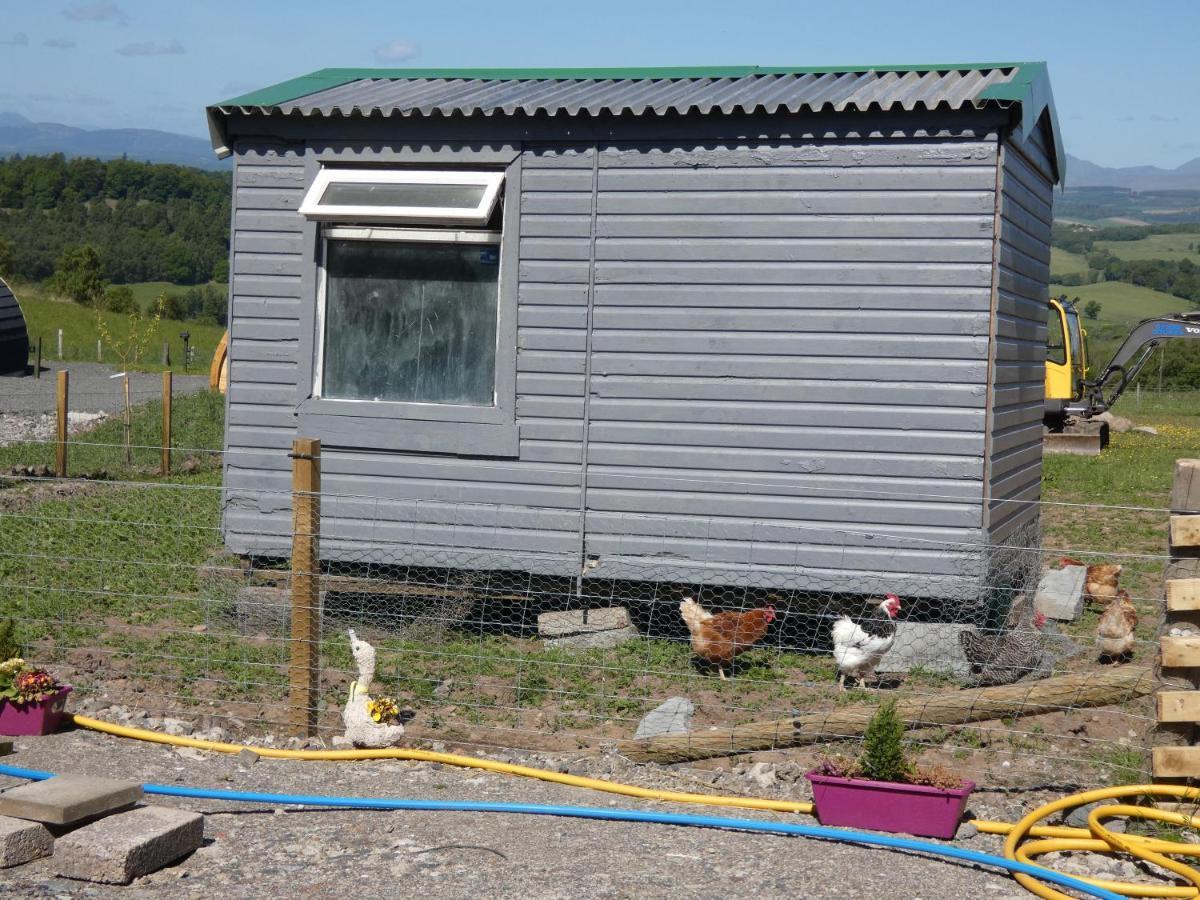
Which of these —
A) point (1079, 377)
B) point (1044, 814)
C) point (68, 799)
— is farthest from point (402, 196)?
point (1079, 377)

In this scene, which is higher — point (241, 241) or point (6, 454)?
A: point (241, 241)

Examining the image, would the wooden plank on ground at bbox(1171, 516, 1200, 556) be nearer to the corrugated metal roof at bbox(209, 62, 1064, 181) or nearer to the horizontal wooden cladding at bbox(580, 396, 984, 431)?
the horizontal wooden cladding at bbox(580, 396, 984, 431)

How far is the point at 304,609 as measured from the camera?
5.97 metres

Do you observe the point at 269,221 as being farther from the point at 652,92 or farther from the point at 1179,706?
the point at 1179,706

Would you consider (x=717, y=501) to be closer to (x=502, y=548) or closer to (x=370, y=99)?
(x=502, y=548)

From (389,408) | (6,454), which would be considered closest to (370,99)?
(389,408)

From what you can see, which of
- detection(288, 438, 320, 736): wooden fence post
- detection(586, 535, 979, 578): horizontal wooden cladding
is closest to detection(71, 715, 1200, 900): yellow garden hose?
detection(288, 438, 320, 736): wooden fence post

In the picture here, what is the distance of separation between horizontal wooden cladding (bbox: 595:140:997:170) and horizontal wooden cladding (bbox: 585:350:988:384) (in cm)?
106

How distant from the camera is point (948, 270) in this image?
24.7 feet

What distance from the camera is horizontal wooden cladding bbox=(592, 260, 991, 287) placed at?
752cm

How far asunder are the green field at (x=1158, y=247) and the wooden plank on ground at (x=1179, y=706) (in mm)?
107430

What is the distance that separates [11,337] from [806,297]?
83.3ft

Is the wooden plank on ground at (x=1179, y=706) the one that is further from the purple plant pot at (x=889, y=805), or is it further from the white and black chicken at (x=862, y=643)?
the white and black chicken at (x=862, y=643)

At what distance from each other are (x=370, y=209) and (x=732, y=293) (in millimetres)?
2183
